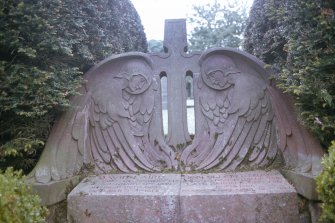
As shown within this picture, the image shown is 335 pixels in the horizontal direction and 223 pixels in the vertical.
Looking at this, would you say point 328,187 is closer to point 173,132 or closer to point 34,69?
point 173,132

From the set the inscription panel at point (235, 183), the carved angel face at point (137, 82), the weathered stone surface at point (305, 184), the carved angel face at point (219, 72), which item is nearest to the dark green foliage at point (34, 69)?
the carved angel face at point (137, 82)

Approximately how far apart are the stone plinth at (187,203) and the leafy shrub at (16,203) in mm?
516

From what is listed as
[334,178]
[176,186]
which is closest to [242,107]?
[176,186]

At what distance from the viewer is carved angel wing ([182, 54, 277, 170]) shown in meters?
3.64

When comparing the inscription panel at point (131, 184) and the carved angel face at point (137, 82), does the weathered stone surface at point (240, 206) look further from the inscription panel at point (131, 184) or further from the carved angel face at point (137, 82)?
the carved angel face at point (137, 82)

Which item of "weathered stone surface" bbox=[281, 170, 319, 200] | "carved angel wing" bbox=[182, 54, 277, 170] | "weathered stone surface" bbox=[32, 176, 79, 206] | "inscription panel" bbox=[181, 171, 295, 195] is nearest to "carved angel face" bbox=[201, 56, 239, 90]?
"carved angel wing" bbox=[182, 54, 277, 170]

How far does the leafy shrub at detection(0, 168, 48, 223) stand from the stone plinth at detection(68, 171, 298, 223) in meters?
0.52

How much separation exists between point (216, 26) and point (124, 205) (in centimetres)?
1592

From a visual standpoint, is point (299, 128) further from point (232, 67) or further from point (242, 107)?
point (232, 67)

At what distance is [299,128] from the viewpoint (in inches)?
130

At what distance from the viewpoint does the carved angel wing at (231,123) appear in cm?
364

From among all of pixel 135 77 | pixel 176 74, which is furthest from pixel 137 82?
pixel 176 74

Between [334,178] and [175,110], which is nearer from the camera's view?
[334,178]

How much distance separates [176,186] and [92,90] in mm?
1533
